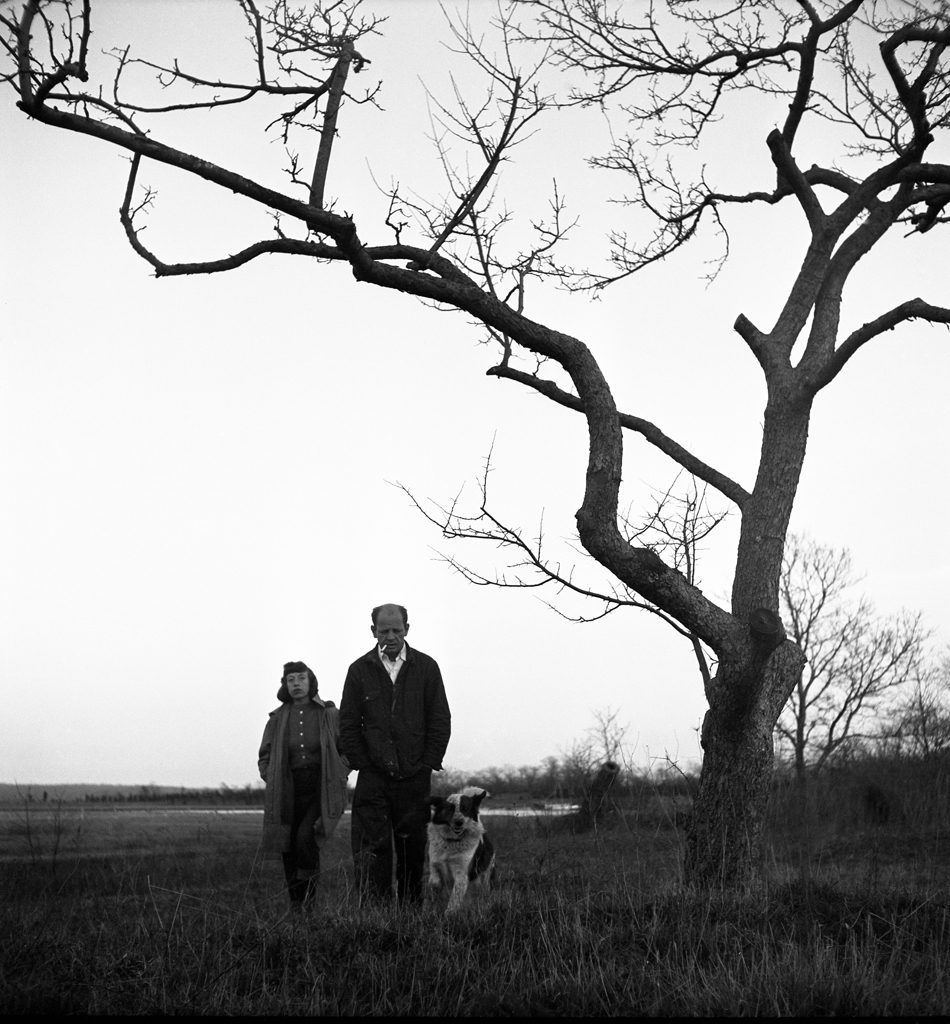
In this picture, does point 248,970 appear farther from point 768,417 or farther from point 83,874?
point 83,874

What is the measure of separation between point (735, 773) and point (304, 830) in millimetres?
3428

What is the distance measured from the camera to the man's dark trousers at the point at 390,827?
25.4 ft

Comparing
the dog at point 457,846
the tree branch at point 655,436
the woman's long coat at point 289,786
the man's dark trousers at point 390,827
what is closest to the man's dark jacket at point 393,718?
the man's dark trousers at point 390,827

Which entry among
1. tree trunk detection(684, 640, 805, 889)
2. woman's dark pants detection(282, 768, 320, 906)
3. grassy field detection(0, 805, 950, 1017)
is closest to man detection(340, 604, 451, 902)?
grassy field detection(0, 805, 950, 1017)

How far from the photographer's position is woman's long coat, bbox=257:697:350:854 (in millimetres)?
8766

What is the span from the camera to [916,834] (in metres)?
15.4

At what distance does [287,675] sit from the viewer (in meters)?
9.18

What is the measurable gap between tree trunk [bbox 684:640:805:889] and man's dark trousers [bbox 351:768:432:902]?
192cm

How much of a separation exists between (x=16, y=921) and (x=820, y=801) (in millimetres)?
15774

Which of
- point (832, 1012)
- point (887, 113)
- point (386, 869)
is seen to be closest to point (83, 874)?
point (386, 869)

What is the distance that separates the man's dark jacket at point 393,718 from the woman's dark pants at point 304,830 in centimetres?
103

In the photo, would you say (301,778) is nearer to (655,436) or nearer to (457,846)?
(457,846)

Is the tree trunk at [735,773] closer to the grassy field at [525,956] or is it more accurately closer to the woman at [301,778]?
the grassy field at [525,956]

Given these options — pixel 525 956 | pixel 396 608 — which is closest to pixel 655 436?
pixel 396 608
